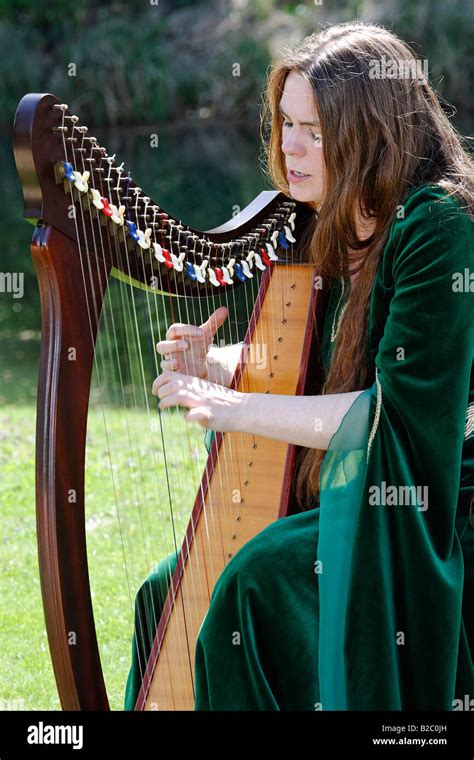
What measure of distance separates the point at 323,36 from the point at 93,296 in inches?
28.9

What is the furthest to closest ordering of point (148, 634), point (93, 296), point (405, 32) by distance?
point (405, 32)
point (148, 634)
point (93, 296)

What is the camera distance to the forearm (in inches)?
66.6

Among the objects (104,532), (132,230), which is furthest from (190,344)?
(104,532)

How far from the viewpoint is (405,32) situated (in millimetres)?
11562

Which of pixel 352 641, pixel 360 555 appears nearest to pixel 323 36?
pixel 360 555

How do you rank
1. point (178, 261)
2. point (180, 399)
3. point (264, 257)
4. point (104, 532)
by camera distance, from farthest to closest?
point (104, 532) → point (264, 257) → point (178, 261) → point (180, 399)

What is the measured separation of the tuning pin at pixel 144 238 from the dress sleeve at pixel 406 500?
15.4 inches

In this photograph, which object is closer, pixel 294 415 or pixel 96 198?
pixel 96 198

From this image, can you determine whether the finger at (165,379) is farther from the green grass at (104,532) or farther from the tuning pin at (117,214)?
the green grass at (104,532)

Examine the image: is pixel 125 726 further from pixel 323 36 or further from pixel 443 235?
pixel 323 36

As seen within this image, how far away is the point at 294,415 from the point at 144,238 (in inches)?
14.2

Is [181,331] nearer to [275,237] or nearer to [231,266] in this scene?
[231,266]

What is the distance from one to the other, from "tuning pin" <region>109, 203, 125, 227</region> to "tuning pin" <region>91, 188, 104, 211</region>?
3 cm

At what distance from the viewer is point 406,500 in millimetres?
1661
